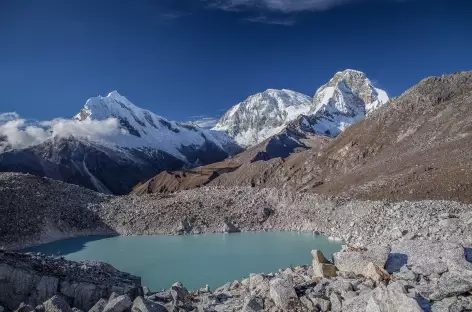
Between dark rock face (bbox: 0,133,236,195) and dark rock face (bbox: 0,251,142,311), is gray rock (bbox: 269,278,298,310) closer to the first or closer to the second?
dark rock face (bbox: 0,251,142,311)

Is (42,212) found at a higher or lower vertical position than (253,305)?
higher

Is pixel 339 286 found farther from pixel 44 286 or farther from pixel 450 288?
pixel 44 286

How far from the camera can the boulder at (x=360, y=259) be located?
35.2ft

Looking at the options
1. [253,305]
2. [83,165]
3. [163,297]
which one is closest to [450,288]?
[253,305]

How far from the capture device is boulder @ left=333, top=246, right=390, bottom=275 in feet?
35.2

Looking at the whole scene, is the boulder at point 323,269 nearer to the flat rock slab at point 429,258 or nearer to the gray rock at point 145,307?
the flat rock slab at point 429,258

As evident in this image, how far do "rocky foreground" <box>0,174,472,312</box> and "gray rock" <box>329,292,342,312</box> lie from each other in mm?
23

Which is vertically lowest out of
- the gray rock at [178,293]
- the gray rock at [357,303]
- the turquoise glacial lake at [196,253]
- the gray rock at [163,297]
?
the turquoise glacial lake at [196,253]

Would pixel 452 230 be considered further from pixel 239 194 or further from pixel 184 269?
pixel 239 194

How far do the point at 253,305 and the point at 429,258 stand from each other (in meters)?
4.70

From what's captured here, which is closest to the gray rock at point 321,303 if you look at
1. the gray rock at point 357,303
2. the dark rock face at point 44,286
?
the gray rock at point 357,303

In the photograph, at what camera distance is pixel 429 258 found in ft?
35.6

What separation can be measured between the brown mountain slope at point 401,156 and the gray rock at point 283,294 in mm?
30945

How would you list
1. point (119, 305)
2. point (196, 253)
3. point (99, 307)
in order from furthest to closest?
point (196, 253) → point (99, 307) → point (119, 305)
